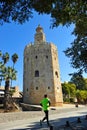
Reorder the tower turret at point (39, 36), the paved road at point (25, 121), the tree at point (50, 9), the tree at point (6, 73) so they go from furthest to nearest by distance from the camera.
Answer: the tower turret at point (39, 36)
the tree at point (6, 73)
the paved road at point (25, 121)
the tree at point (50, 9)

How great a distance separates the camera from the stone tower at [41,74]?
4519 centimetres

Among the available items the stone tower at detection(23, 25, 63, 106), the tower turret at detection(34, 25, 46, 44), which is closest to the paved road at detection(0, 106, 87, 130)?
the stone tower at detection(23, 25, 63, 106)

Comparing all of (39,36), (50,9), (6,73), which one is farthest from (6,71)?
(50,9)

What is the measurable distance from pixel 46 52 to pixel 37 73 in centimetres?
467

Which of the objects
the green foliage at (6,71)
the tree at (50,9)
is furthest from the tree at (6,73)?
the tree at (50,9)

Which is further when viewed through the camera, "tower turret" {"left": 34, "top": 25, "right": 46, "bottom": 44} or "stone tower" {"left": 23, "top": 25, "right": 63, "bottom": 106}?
"tower turret" {"left": 34, "top": 25, "right": 46, "bottom": 44}

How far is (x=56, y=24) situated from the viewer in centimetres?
1058

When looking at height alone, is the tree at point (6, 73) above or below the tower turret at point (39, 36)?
below

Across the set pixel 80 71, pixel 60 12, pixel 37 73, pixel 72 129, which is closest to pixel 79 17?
pixel 60 12

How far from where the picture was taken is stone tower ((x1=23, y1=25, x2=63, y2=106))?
45.2m

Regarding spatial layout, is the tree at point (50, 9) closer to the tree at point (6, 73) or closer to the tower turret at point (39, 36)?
the tree at point (6, 73)

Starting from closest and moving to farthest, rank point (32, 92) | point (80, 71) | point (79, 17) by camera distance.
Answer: point (79, 17), point (80, 71), point (32, 92)

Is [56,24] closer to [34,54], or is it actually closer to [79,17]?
[79,17]

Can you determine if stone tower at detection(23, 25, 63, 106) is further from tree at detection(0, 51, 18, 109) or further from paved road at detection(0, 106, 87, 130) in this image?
paved road at detection(0, 106, 87, 130)
